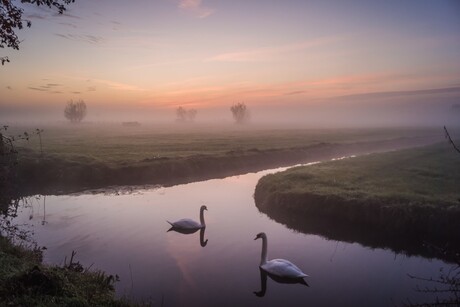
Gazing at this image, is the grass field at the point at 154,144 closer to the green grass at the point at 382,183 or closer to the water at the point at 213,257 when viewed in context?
the water at the point at 213,257

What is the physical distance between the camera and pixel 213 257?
18062mm

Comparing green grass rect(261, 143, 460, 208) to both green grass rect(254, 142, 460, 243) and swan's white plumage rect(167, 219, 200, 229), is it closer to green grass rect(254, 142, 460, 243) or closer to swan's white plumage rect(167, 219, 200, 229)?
green grass rect(254, 142, 460, 243)

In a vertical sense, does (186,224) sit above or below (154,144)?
below

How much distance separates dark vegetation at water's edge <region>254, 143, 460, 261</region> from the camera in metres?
20.0

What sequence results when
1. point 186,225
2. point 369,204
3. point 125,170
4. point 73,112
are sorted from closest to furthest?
point 186,225 < point 369,204 < point 125,170 < point 73,112

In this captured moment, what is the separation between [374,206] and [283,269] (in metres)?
11.1

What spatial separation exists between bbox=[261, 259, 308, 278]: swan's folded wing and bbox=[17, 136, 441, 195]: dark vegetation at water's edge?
24.9 meters

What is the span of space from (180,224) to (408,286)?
1382 centimetres

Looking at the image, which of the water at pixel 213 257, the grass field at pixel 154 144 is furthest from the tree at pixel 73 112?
the water at pixel 213 257

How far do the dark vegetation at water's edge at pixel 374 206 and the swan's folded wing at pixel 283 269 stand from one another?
5.77 meters

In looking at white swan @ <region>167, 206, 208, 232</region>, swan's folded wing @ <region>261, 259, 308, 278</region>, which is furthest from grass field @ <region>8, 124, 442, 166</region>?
swan's folded wing @ <region>261, 259, 308, 278</region>

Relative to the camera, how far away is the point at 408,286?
15039 millimetres

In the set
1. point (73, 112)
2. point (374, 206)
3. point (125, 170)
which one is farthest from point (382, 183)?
point (73, 112)

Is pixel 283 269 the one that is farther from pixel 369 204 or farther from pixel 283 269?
pixel 369 204
